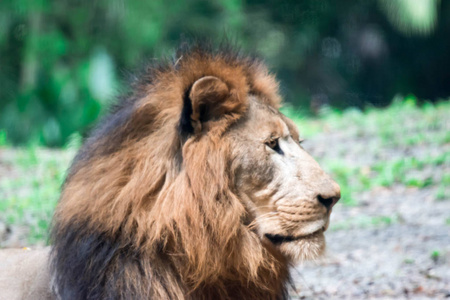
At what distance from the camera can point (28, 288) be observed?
305 centimetres

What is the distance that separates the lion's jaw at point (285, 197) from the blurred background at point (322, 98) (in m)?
0.79

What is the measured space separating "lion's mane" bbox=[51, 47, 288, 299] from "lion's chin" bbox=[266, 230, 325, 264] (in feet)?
0.23

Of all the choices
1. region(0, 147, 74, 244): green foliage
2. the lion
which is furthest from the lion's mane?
region(0, 147, 74, 244): green foliage

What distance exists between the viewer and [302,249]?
8.57 feet

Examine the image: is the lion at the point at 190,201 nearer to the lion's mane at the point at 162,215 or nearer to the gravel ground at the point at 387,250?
the lion's mane at the point at 162,215

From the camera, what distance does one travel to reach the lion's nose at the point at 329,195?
2.61 metres

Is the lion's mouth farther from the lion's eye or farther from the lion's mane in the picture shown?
the lion's eye

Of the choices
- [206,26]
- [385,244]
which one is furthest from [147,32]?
[385,244]

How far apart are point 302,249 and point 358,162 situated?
5196mm

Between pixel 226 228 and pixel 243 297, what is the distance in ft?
1.22

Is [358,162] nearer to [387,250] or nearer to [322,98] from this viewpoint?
[387,250]

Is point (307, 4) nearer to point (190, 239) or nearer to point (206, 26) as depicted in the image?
point (206, 26)

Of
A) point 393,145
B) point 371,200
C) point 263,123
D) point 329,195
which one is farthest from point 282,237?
point 393,145

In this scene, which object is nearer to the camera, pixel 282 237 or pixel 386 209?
pixel 282 237
